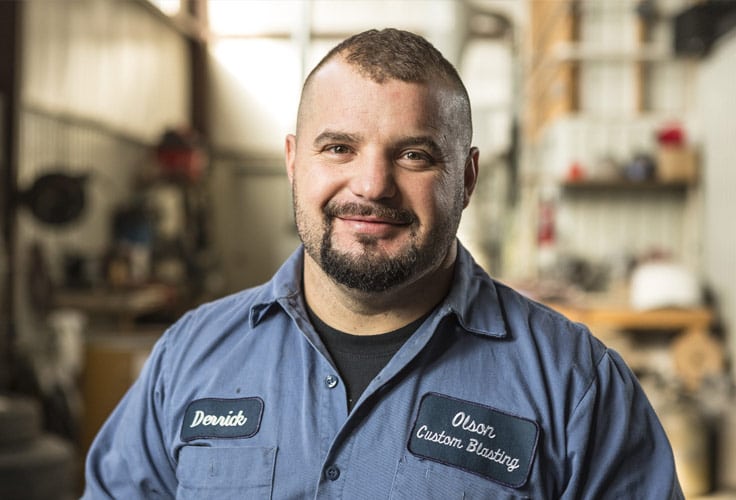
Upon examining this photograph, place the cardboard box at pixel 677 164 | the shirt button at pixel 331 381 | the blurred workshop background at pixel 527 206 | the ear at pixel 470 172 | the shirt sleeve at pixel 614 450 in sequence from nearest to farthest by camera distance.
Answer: the shirt sleeve at pixel 614 450 → the shirt button at pixel 331 381 → the ear at pixel 470 172 → the blurred workshop background at pixel 527 206 → the cardboard box at pixel 677 164

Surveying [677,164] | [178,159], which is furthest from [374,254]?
[178,159]

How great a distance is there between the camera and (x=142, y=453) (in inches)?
70.6

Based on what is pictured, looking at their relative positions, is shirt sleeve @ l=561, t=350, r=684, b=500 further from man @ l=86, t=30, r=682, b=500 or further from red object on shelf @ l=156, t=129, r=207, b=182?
red object on shelf @ l=156, t=129, r=207, b=182

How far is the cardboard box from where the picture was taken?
6.29m

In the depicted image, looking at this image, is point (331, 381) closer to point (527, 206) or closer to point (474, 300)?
point (474, 300)

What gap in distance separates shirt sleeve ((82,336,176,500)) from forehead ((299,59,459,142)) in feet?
2.06

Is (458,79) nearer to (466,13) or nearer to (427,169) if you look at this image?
(427,169)

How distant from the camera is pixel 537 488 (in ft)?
5.01

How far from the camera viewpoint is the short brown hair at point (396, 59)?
62.3 inches

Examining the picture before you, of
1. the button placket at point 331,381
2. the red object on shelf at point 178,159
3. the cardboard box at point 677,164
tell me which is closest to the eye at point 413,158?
the button placket at point 331,381

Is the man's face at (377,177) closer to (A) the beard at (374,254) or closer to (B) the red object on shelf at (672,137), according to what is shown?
(A) the beard at (374,254)

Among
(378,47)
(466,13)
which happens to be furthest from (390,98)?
(466,13)

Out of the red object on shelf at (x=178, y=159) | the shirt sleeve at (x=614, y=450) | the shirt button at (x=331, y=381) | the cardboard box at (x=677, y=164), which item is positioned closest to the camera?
the shirt sleeve at (x=614, y=450)

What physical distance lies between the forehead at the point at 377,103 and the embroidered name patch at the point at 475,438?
1.63ft
